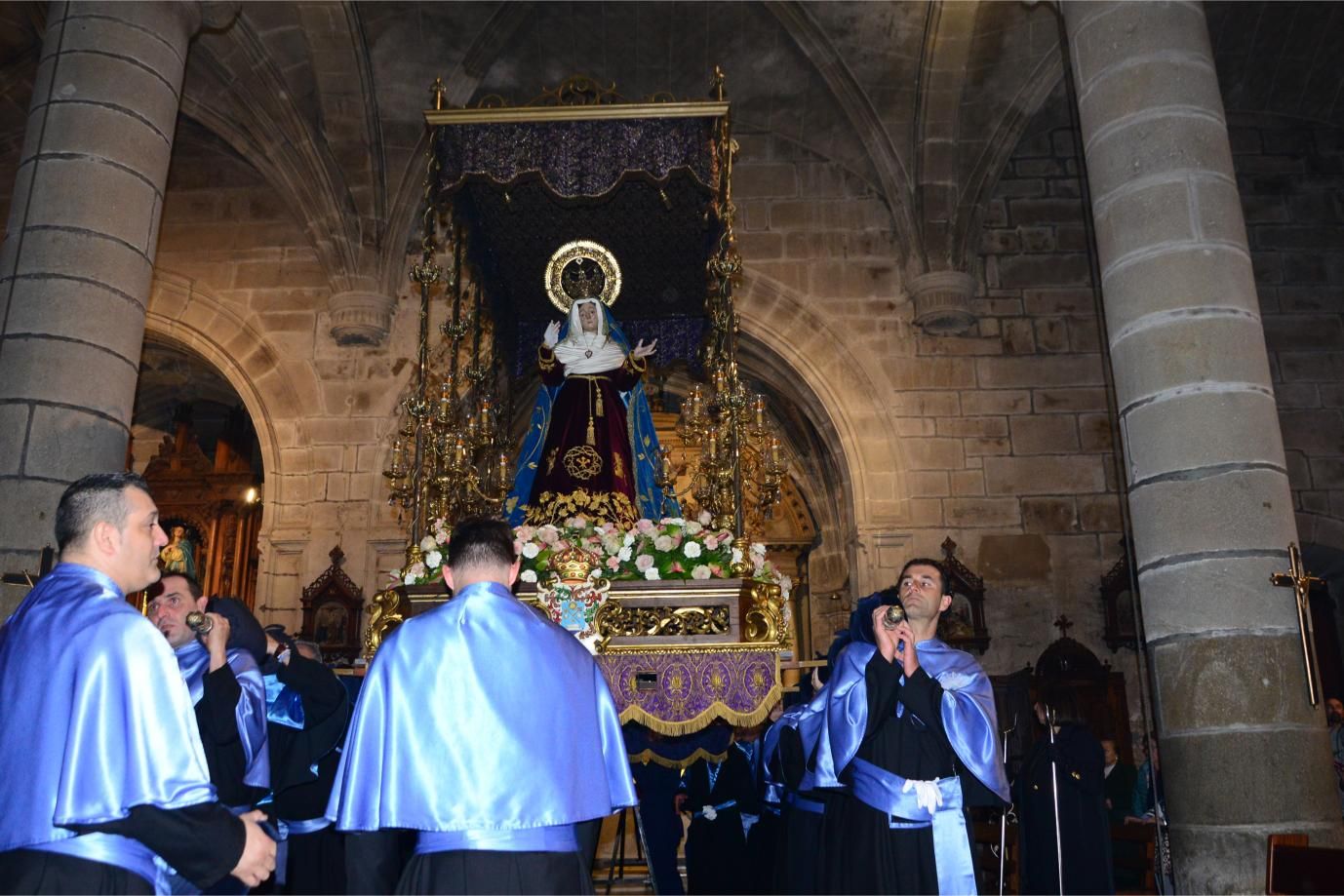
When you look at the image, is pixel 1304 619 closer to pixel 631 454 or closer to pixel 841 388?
pixel 631 454

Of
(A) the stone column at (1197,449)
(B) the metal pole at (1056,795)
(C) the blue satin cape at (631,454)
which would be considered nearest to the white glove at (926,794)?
(A) the stone column at (1197,449)

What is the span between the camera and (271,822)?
159 inches

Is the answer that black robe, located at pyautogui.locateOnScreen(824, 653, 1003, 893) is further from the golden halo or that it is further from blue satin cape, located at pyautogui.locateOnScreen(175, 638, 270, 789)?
the golden halo

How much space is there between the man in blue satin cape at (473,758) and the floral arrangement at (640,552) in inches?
116

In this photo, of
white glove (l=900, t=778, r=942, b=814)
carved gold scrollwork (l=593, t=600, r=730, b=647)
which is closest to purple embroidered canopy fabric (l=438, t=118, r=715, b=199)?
carved gold scrollwork (l=593, t=600, r=730, b=647)

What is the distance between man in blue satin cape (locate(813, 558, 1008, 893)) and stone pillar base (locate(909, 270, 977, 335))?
26.1ft

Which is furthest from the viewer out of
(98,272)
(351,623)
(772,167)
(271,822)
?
(772,167)

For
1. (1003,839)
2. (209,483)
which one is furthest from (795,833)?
(209,483)

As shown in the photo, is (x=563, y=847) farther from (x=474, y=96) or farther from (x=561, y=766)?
(x=474, y=96)

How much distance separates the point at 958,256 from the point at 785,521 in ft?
17.0

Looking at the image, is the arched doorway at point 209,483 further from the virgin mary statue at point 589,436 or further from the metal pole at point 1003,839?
the metal pole at point 1003,839

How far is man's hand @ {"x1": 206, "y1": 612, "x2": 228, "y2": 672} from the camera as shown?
10.8 ft

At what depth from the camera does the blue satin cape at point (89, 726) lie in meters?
2.21

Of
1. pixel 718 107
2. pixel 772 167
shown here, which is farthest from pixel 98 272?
pixel 772 167
